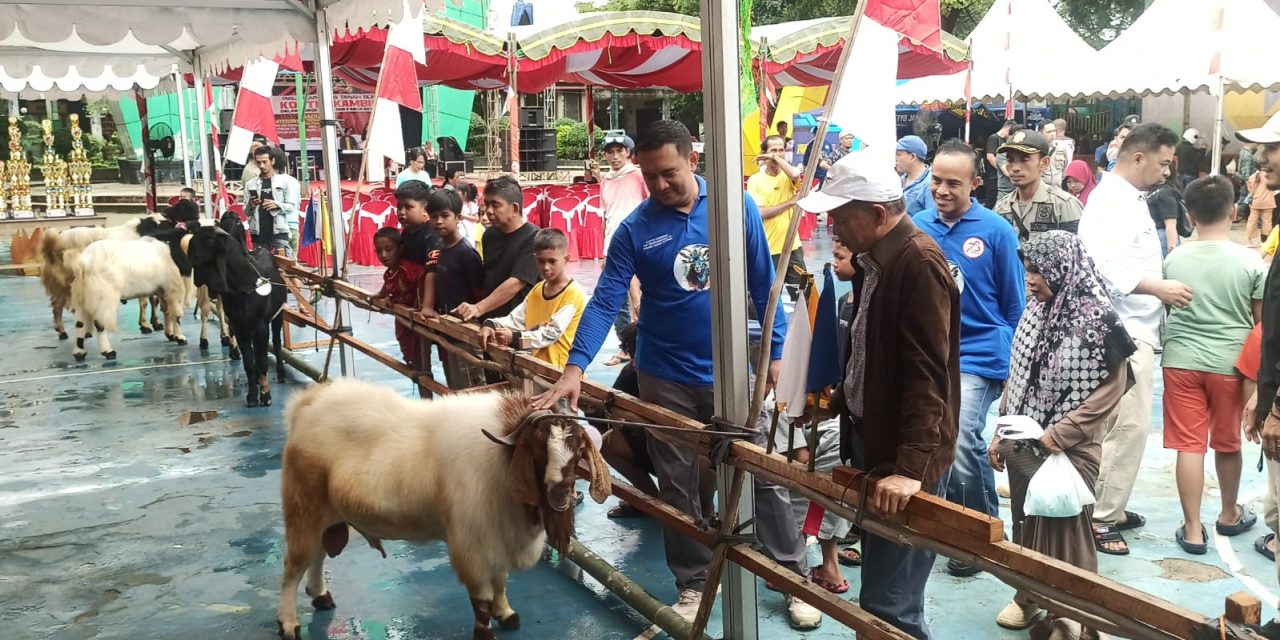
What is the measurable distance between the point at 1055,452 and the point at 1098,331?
488mm

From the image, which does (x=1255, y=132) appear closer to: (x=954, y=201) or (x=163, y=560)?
(x=954, y=201)

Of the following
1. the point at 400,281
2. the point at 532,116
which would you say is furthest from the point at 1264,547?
the point at 532,116

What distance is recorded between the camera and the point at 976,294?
13.9 ft

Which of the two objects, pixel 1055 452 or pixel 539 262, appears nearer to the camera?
pixel 1055 452

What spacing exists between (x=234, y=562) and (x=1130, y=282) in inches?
185

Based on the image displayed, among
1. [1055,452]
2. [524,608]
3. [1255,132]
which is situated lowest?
[524,608]

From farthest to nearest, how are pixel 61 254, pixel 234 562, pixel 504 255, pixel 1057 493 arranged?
pixel 61 254, pixel 504 255, pixel 234 562, pixel 1057 493

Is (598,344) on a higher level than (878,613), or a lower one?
higher

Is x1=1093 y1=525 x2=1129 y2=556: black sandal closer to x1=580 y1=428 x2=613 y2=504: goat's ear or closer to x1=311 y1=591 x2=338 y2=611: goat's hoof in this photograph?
x1=580 y1=428 x2=613 y2=504: goat's ear

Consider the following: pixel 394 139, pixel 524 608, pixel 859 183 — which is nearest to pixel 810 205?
pixel 859 183

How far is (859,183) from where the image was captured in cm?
273

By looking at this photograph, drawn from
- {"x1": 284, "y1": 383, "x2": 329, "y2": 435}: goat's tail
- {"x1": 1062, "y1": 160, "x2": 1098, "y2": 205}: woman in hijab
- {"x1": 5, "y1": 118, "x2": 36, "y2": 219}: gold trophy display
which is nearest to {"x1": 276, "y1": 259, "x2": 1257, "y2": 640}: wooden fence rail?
{"x1": 284, "y1": 383, "x2": 329, "y2": 435}: goat's tail

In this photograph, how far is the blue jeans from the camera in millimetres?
4203

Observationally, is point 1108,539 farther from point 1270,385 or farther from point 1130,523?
point 1270,385
